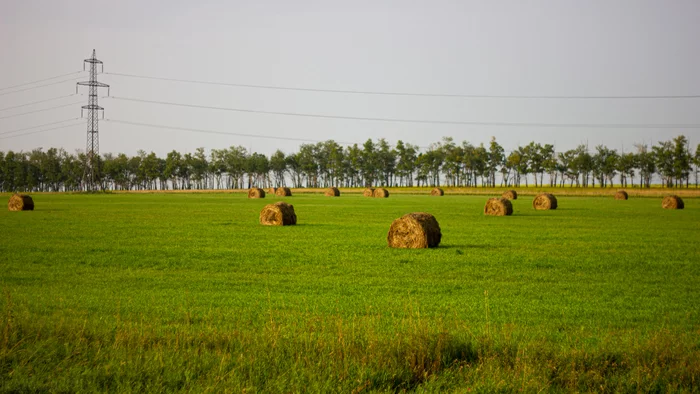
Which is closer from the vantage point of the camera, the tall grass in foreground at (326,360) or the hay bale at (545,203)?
the tall grass in foreground at (326,360)

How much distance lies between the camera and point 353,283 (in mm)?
13977

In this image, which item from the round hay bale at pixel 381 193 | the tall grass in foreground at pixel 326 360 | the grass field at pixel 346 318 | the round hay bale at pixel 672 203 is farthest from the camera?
the round hay bale at pixel 381 193

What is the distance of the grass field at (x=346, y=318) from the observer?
721 cm

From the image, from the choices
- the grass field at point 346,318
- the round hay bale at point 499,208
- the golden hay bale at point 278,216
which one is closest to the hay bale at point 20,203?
the golden hay bale at point 278,216

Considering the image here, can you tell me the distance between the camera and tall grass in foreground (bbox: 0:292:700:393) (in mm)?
6984

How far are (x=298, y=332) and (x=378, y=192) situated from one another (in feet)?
278

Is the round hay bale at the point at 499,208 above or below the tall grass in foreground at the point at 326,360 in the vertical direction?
above

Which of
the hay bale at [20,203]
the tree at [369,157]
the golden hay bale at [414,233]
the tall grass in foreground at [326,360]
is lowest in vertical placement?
the tall grass in foreground at [326,360]

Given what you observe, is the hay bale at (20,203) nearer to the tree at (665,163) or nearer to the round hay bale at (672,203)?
the round hay bale at (672,203)

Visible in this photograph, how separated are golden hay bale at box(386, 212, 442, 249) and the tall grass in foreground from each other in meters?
12.8

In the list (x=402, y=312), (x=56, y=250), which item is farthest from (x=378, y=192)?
(x=402, y=312)

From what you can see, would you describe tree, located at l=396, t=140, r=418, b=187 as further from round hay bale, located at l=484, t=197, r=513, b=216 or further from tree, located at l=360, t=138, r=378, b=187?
round hay bale, located at l=484, t=197, r=513, b=216

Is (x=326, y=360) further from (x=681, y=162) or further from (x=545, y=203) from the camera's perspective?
(x=681, y=162)

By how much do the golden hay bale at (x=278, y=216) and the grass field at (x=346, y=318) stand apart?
10.4m
